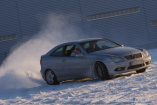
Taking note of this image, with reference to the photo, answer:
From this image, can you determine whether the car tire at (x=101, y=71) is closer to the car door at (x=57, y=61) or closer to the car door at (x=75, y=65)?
the car door at (x=75, y=65)

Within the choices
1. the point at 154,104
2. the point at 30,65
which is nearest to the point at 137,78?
the point at 154,104

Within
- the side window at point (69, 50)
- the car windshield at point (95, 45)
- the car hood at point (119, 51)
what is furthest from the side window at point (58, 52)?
the car hood at point (119, 51)

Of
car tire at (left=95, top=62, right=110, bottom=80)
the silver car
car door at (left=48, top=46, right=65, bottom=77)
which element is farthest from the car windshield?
car door at (left=48, top=46, right=65, bottom=77)

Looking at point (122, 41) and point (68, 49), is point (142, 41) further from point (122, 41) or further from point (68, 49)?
point (68, 49)

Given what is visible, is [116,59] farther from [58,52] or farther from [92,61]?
[58,52]

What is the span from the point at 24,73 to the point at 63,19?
17.7m

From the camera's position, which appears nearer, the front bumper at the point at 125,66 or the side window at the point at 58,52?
the front bumper at the point at 125,66

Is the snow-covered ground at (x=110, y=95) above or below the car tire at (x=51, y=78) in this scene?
below

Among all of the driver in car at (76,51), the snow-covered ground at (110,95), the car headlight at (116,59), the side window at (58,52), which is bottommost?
A: the snow-covered ground at (110,95)

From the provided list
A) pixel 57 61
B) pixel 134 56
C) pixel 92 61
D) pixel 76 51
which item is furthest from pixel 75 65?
pixel 134 56

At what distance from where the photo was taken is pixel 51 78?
42.6ft

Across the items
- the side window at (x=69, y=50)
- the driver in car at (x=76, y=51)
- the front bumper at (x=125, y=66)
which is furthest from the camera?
the side window at (x=69, y=50)

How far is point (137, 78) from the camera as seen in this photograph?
10797mm

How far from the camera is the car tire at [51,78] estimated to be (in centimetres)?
1291
